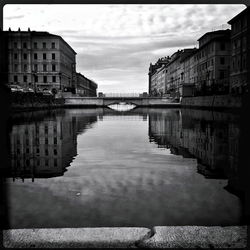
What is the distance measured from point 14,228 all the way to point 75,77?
129 m

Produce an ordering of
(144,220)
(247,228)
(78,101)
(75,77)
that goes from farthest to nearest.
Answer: (75,77) → (78,101) → (144,220) → (247,228)

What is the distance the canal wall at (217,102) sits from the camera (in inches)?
1543

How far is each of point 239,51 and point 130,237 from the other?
A: 55.3 m

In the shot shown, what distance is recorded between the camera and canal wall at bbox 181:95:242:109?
39.2m

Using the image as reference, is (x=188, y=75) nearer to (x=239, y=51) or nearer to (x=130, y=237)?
(x=239, y=51)

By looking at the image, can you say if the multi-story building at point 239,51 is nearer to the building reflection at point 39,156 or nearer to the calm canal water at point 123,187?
the building reflection at point 39,156

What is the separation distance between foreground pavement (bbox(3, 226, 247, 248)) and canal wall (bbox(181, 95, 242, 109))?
34.3 metres

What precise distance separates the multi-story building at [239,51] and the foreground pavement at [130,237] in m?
47.5

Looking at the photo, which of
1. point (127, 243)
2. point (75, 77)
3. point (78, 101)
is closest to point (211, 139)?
point (127, 243)

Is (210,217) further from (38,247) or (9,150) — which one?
(9,150)

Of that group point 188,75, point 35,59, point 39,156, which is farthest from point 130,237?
point 35,59

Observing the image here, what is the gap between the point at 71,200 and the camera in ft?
21.4

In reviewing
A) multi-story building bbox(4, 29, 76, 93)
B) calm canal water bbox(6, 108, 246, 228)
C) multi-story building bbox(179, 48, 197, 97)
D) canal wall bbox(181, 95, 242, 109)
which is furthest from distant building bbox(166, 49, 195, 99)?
calm canal water bbox(6, 108, 246, 228)

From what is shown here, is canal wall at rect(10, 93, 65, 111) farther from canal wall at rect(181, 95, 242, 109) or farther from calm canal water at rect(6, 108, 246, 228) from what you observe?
calm canal water at rect(6, 108, 246, 228)
